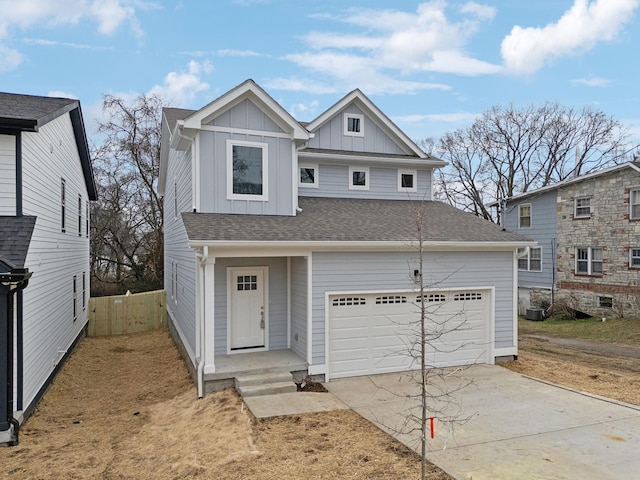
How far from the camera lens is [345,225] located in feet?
35.2

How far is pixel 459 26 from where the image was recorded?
684 inches

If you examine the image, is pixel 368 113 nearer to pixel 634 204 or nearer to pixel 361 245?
pixel 361 245

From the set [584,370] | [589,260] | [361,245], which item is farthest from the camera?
[589,260]

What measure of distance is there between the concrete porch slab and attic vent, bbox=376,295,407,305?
255cm

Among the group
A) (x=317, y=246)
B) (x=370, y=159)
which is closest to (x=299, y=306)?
(x=317, y=246)

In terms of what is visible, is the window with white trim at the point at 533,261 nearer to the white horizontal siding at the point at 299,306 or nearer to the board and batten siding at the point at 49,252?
the white horizontal siding at the point at 299,306

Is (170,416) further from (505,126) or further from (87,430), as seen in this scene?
(505,126)

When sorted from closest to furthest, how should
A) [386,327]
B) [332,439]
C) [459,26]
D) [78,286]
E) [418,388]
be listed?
1. [332,439]
2. [418,388]
3. [386,327]
4. [78,286]
5. [459,26]

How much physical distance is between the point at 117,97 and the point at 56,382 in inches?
826

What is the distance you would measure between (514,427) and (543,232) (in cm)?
1786

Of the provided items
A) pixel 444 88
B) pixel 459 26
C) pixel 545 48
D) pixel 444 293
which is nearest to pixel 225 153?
pixel 444 293

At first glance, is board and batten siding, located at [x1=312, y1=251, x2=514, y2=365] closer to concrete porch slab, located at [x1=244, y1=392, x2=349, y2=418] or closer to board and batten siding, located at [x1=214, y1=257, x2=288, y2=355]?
concrete porch slab, located at [x1=244, y1=392, x2=349, y2=418]

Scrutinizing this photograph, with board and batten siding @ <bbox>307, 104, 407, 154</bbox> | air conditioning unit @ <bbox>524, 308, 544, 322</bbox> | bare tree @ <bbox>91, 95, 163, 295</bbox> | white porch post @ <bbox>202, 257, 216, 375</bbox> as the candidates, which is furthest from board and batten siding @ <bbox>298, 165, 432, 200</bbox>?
bare tree @ <bbox>91, 95, 163, 295</bbox>

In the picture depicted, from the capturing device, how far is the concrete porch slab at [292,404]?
750 cm
